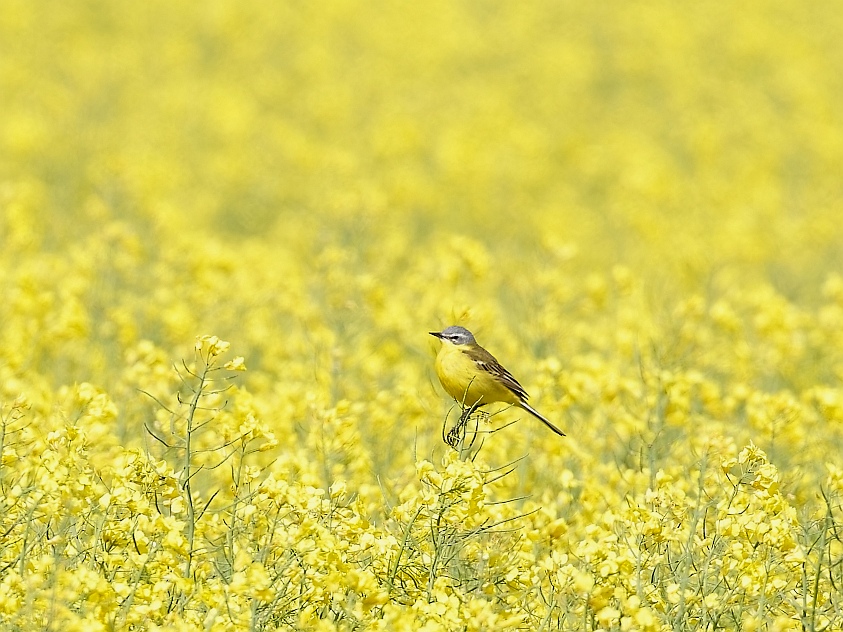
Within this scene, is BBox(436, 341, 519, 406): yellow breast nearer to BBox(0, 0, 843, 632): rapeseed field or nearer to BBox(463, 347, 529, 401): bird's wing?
BBox(463, 347, 529, 401): bird's wing

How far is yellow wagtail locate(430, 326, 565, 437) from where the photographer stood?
5.12m

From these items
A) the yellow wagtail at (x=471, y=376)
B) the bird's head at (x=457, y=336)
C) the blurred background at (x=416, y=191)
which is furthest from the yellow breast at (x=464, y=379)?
the blurred background at (x=416, y=191)

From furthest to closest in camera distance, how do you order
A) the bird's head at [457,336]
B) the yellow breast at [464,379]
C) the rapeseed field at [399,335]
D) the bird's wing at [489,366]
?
the bird's head at [457,336] < the bird's wing at [489,366] < the yellow breast at [464,379] < the rapeseed field at [399,335]

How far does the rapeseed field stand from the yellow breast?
0.27 meters

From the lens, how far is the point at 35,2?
27.5 m

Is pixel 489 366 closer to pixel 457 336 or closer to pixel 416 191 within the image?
pixel 457 336

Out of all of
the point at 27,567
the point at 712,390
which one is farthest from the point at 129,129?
the point at 27,567

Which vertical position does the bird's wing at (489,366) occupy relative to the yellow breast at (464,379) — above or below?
above

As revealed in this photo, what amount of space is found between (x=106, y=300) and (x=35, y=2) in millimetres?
20779

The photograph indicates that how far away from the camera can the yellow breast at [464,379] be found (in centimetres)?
510

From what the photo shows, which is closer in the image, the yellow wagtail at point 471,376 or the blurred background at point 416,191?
the yellow wagtail at point 471,376

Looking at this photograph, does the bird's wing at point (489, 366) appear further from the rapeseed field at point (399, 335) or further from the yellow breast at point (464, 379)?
the rapeseed field at point (399, 335)

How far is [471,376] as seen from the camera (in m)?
5.11

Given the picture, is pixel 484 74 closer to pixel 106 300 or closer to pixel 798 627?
pixel 106 300
